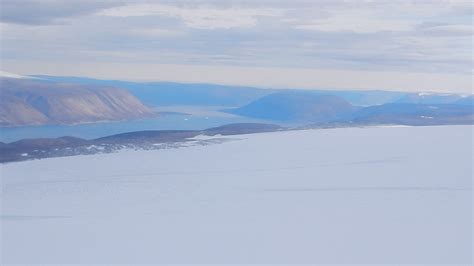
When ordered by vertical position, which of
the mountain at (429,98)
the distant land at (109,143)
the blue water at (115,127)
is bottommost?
the distant land at (109,143)

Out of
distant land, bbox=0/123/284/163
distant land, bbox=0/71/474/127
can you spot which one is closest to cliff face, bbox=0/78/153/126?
distant land, bbox=0/71/474/127

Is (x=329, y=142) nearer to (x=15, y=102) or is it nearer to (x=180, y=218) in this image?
(x=180, y=218)

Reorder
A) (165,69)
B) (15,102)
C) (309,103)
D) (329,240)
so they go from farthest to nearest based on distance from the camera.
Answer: (309,103), (165,69), (15,102), (329,240)

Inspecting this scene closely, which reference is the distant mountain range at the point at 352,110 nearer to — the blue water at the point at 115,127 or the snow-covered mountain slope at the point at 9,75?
the blue water at the point at 115,127

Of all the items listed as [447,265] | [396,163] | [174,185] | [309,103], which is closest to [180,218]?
[174,185]

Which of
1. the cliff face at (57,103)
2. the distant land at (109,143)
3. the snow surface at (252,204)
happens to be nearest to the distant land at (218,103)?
the cliff face at (57,103)

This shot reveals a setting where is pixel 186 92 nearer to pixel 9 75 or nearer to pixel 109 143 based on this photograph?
pixel 109 143

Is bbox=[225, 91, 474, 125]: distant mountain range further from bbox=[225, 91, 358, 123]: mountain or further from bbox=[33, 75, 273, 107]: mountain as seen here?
bbox=[33, 75, 273, 107]: mountain
